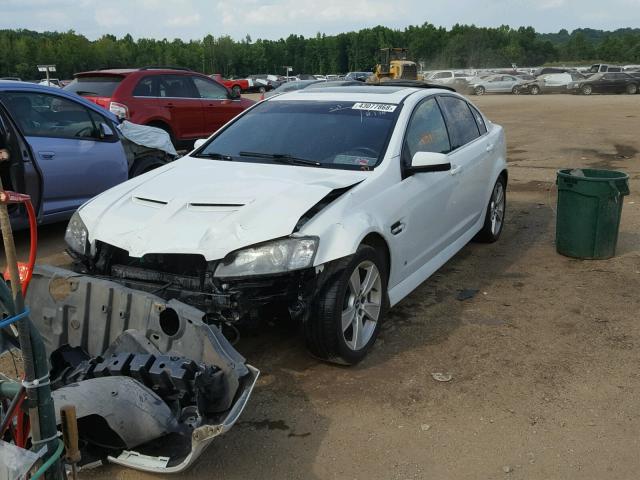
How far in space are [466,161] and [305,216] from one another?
2350 mm

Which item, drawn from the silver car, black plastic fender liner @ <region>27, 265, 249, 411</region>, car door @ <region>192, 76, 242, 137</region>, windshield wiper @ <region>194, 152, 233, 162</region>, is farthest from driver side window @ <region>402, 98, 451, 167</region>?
the silver car

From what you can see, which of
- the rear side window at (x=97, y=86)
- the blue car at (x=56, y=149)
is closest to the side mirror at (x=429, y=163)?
the blue car at (x=56, y=149)

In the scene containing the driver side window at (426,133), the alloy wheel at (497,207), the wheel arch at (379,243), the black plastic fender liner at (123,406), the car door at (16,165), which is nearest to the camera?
the black plastic fender liner at (123,406)

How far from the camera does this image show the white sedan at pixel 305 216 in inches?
137

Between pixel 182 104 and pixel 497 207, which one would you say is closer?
pixel 497 207

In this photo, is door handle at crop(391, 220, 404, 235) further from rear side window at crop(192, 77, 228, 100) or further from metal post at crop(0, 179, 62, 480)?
rear side window at crop(192, 77, 228, 100)

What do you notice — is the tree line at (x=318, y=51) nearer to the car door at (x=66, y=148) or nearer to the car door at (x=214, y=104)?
the car door at (x=214, y=104)

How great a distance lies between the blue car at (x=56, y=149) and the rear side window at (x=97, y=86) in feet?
11.0

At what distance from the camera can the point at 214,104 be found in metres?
11.9

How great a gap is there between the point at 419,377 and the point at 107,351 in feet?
5.88

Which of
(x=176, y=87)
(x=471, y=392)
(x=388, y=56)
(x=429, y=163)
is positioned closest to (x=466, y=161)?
(x=429, y=163)

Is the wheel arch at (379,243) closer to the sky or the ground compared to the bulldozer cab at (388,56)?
closer to the ground

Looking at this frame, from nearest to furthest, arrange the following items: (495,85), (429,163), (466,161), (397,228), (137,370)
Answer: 1. (137,370)
2. (397,228)
3. (429,163)
4. (466,161)
5. (495,85)

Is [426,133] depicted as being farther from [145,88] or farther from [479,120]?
[145,88]
